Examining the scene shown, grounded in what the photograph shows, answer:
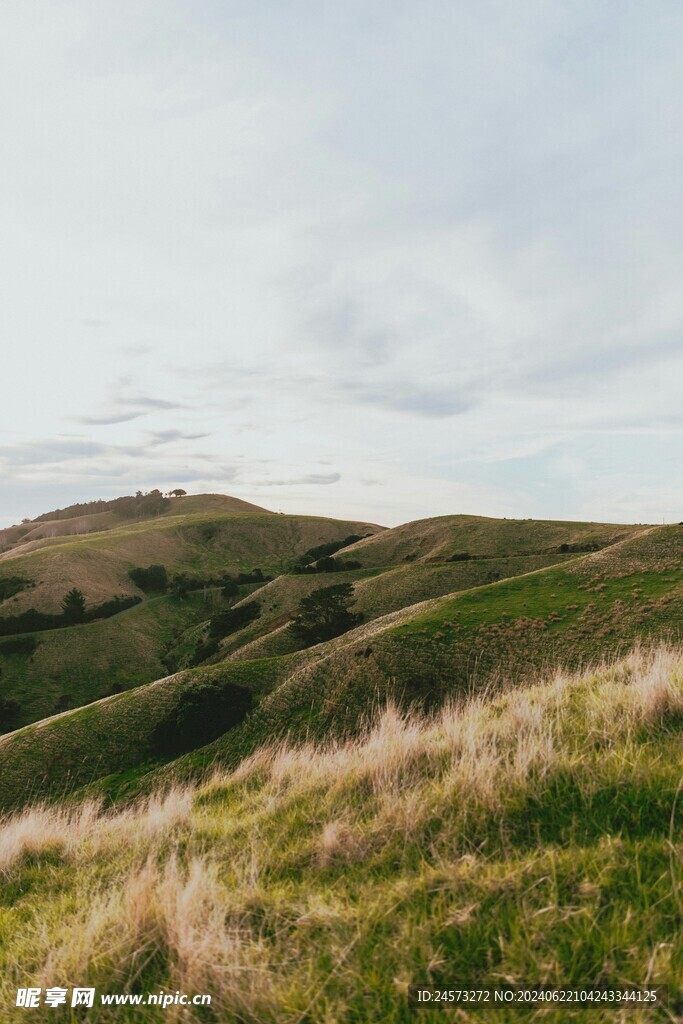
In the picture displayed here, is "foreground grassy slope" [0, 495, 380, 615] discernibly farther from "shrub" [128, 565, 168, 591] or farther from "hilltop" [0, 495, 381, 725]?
"shrub" [128, 565, 168, 591]

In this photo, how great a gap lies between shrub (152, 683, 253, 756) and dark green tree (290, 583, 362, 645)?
16.8 metres

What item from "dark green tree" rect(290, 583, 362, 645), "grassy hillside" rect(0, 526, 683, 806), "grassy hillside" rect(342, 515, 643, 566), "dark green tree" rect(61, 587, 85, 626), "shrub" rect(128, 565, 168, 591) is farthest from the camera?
"shrub" rect(128, 565, 168, 591)

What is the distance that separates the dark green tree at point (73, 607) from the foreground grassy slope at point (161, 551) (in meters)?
2.37

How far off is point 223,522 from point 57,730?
Result: 12352 centimetres

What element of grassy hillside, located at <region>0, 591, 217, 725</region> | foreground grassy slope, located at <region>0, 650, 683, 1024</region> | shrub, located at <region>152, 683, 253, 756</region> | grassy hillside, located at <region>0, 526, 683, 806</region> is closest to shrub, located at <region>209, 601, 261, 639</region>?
grassy hillside, located at <region>0, 591, 217, 725</region>

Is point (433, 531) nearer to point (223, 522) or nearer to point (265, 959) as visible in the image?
point (223, 522)

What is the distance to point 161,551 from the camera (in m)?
128

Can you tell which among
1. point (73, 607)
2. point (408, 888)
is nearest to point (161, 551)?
point (73, 607)

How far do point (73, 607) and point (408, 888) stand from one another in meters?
93.7

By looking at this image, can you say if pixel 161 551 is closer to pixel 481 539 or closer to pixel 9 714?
pixel 9 714

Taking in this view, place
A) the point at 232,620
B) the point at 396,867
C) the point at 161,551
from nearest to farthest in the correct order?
the point at 396,867
the point at 232,620
the point at 161,551

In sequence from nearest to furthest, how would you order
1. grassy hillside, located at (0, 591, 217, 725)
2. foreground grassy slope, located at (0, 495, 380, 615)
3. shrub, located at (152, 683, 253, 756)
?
shrub, located at (152, 683, 253, 756)
grassy hillside, located at (0, 591, 217, 725)
foreground grassy slope, located at (0, 495, 380, 615)

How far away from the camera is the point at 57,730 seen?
110 feet

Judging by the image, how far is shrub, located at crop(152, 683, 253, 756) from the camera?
94.9 ft
